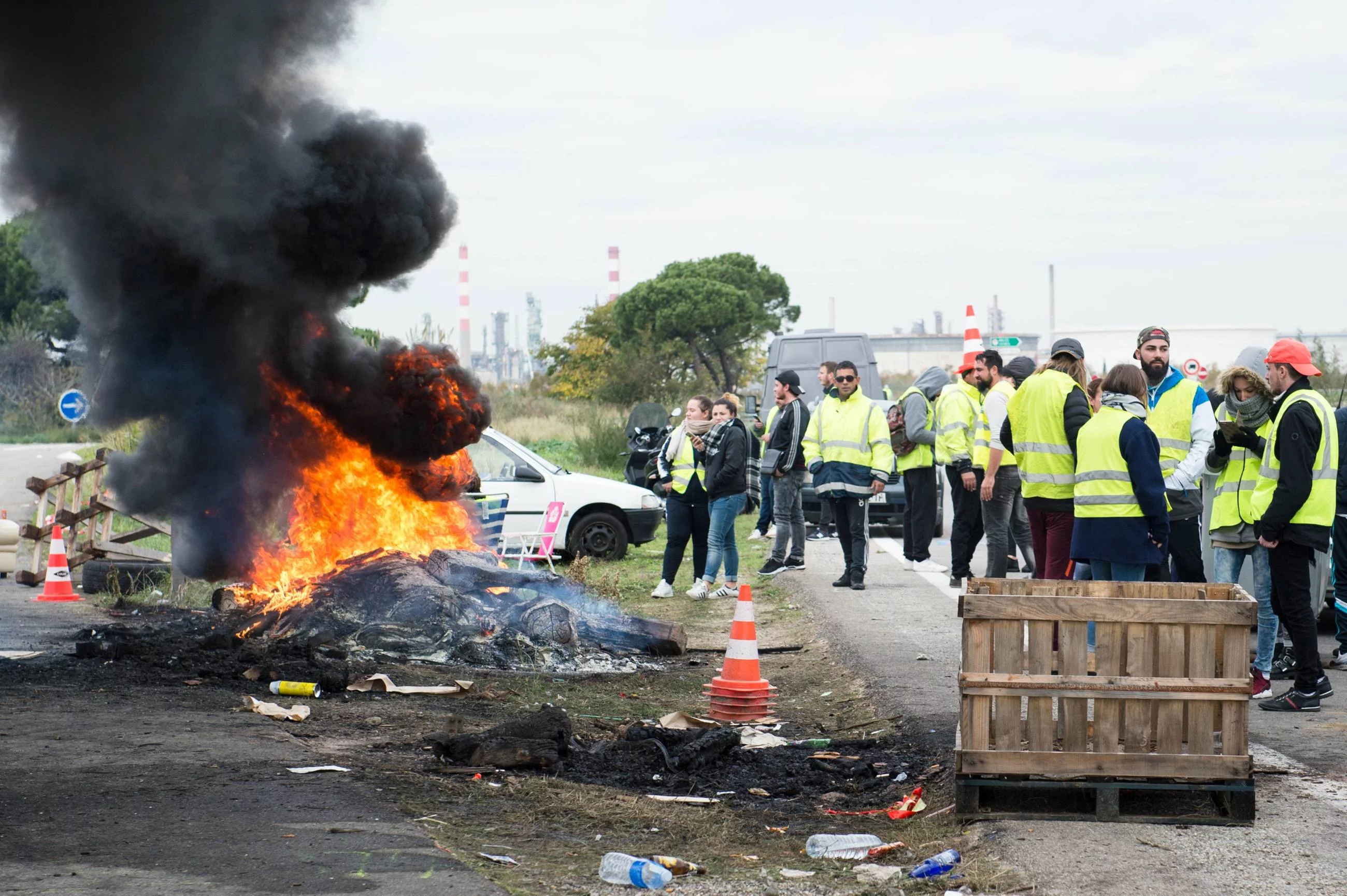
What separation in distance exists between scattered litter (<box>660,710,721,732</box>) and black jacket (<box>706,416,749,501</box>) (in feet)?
16.2

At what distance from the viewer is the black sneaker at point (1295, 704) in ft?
24.1

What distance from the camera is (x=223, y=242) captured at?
11.2m

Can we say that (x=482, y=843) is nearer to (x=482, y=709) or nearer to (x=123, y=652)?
(x=482, y=709)

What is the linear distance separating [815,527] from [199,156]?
10538 mm

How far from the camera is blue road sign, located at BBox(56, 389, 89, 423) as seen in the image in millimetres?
13211

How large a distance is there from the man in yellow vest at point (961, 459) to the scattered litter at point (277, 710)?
599 cm

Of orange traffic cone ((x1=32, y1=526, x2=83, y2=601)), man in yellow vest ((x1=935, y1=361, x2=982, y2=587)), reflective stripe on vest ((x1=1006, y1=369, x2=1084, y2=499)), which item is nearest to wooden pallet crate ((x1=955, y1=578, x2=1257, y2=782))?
reflective stripe on vest ((x1=1006, y1=369, x2=1084, y2=499))

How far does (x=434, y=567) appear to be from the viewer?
10.4m

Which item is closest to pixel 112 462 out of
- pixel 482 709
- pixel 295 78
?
pixel 295 78

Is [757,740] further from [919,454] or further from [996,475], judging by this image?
[919,454]

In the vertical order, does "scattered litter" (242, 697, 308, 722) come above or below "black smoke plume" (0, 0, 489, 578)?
below

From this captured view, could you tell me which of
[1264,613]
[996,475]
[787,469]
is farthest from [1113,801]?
[787,469]

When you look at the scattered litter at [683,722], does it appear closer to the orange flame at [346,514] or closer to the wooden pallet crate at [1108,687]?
the wooden pallet crate at [1108,687]

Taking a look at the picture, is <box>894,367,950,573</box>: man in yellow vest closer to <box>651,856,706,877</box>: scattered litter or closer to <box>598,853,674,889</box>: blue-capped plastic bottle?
<box>651,856,706,877</box>: scattered litter
